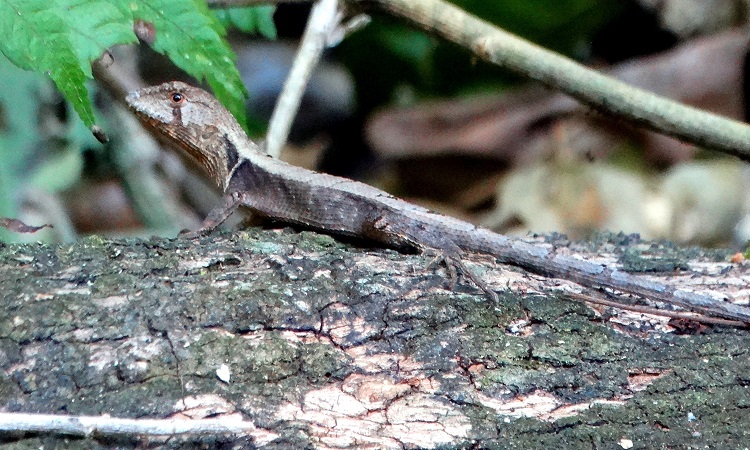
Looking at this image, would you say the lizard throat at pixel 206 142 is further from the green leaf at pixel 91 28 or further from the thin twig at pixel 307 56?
the green leaf at pixel 91 28

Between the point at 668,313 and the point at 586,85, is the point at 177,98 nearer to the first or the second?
the point at 586,85

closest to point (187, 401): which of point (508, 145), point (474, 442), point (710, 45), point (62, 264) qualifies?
point (62, 264)

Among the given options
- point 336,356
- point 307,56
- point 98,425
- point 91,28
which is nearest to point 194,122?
point 307,56

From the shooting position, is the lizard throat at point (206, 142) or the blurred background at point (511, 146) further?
the blurred background at point (511, 146)

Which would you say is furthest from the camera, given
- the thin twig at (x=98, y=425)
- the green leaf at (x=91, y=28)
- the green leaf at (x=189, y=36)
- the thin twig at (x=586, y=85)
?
the thin twig at (x=586, y=85)

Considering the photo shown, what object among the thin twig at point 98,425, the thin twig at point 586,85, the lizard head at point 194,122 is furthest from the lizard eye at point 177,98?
the thin twig at point 98,425

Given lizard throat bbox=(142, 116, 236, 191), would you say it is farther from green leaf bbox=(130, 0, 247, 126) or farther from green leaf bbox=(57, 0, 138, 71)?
green leaf bbox=(57, 0, 138, 71)

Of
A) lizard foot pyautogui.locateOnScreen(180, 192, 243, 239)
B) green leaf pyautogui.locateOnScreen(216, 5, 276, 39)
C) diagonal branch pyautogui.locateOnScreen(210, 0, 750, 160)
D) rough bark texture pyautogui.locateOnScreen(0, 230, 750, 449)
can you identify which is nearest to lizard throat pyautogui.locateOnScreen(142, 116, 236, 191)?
lizard foot pyautogui.locateOnScreen(180, 192, 243, 239)
